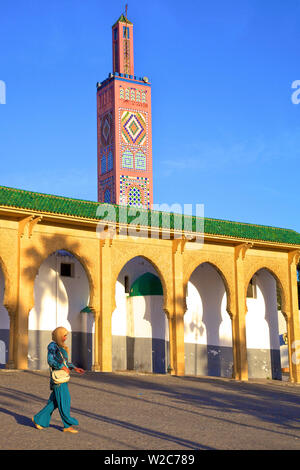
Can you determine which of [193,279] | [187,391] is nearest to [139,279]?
[193,279]

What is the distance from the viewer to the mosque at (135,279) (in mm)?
18062

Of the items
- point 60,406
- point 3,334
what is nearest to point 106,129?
point 3,334

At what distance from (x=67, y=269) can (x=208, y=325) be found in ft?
18.4

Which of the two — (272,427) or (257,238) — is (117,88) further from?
(272,427)

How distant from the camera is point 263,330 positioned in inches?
985

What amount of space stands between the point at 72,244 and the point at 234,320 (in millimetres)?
6278

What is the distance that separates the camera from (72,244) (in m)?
18.8

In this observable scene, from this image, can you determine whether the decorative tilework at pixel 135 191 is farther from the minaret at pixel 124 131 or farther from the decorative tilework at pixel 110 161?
the decorative tilework at pixel 110 161

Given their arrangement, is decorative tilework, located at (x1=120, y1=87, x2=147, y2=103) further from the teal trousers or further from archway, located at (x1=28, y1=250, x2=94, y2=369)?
the teal trousers

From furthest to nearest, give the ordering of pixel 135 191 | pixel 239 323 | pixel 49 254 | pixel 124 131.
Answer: pixel 124 131
pixel 135 191
pixel 239 323
pixel 49 254

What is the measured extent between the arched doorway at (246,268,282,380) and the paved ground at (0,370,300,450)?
706 centimetres

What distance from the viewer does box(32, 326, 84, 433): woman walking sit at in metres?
8.25

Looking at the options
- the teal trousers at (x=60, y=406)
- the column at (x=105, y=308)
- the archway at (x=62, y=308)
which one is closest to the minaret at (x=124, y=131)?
the archway at (x=62, y=308)

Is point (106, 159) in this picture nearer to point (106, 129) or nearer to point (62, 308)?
point (106, 129)
